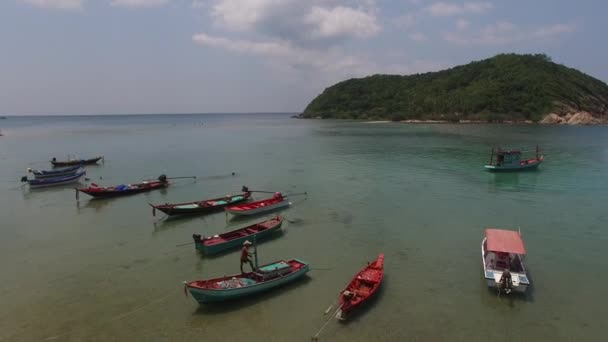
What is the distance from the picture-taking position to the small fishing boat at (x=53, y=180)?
41.9 meters

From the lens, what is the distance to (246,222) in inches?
1148

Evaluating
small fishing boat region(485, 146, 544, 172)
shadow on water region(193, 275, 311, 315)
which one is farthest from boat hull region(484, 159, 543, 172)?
shadow on water region(193, 275, 311, 315)

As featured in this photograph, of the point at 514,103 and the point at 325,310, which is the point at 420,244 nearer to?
the point at 325,310

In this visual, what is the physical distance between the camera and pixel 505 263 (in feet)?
61.2

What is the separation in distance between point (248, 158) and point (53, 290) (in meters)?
46.6

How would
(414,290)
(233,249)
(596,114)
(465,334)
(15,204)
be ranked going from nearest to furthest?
1. (465,334)
2. (414,290)
3. (233,249)
4. (15,204)
5. (596,114)

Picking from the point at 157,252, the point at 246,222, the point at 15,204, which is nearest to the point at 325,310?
the point at 157,252

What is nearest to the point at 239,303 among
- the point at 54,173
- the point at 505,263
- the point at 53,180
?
the point at 505,263

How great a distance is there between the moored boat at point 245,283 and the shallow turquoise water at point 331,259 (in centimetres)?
48

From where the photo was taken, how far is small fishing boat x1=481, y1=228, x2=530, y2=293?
17125 mm

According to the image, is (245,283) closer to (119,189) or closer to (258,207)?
(258,207)

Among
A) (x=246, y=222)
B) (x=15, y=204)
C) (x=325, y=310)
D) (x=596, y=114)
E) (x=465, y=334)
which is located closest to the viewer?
(x=465, y=334)

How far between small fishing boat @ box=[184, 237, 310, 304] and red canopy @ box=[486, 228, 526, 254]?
29.9ft

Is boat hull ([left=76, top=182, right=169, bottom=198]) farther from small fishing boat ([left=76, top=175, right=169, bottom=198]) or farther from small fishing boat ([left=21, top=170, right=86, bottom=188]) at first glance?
small fishing boat ([left=21, top=170, right=86, bottom=188])
